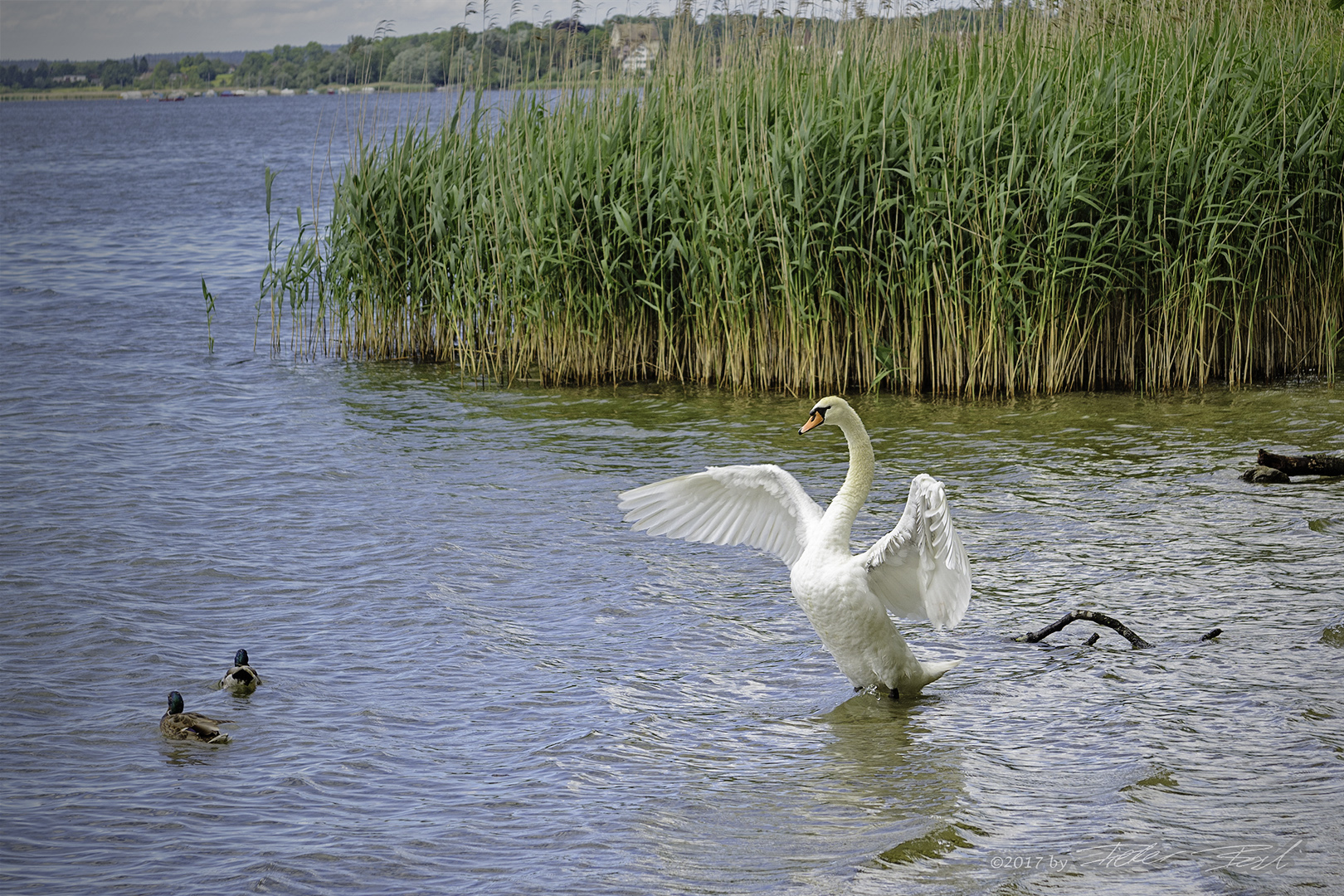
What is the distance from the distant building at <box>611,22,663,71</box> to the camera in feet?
39.8

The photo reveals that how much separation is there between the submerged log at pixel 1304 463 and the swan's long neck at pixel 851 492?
3965mm

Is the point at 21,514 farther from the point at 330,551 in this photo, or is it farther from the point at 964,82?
the point at 964,82

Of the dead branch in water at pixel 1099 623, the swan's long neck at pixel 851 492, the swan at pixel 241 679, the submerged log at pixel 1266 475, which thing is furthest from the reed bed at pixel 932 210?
the swan at pixel 241 679

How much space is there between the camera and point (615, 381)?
12.3 metres

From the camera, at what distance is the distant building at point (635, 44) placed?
1214 centimetres

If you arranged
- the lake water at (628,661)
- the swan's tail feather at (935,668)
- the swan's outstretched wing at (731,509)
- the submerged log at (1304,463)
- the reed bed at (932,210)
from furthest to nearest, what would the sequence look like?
the reed bed at (932,210)
the submerged log at (1304,463)
the swan's outstretched wing at (731,509)
the swan's tail feather at (935,668)
the lake water at (628,661)

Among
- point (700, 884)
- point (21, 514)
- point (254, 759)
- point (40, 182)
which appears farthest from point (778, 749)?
point (40, 182)

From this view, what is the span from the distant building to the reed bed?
231 mm

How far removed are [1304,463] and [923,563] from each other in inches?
179

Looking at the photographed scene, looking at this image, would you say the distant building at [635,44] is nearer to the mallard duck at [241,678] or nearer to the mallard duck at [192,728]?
the mallard duck at [241,678]

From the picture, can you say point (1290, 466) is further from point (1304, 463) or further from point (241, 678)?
point (241, 678)

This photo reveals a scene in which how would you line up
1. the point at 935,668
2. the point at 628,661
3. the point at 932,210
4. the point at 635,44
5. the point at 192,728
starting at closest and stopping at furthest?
the point at 192,728 → the point at 935,668 → the point at 628,661 → the point at 932,210 → the point at 635,44

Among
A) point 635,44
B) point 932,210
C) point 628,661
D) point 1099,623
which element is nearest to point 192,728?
point 628,661

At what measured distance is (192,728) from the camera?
501 centimetres
